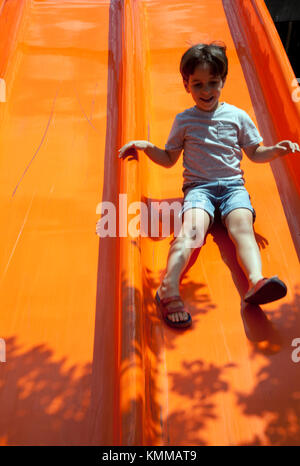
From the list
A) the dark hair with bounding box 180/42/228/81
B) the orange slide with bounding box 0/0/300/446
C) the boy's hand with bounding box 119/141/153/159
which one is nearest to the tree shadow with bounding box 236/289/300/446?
the orange slide with bounding box 0/0/300/446

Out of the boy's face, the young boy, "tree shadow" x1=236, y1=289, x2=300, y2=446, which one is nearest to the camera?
"tree shadow" x1=236, y1=289, x2=300, y2=446

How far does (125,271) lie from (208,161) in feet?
3.12

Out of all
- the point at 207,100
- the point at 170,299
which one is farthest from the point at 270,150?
the point at 170,299

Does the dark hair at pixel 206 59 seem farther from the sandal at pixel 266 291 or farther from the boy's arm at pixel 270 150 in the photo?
the sandal at pixel 266 291

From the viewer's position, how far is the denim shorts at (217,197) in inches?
104

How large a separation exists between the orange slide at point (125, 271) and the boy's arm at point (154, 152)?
112 mm

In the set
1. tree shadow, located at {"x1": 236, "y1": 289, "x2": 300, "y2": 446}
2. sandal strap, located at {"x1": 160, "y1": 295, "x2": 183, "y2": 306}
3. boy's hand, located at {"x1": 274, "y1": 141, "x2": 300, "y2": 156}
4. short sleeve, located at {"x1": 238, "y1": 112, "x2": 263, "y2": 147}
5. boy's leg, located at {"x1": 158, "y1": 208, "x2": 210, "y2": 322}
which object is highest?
short sleeve, located at {"x1": 238, "y1": 112, "x2": 263, "y2": 147}

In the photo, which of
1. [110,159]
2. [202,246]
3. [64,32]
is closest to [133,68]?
[110,159]

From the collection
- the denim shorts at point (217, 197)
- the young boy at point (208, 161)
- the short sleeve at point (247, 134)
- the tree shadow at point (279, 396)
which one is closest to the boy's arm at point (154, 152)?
the young boy at point (208, 161)

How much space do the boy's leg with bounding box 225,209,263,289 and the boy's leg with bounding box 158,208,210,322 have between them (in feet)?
0.50

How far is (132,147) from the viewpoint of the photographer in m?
2.87

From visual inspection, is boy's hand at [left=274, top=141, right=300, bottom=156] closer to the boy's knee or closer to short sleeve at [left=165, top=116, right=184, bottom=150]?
short sleeve at [left=165, top=116, right=184, bottom=150]

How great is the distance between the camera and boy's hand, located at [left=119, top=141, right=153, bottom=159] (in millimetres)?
2801

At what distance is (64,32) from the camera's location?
4902 mm
